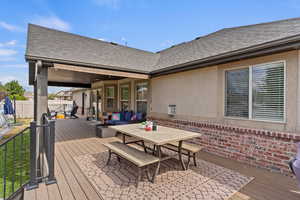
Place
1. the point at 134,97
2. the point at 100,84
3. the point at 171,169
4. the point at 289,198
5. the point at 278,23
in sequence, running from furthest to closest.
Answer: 1. the point at 100,84
2. the point at 134,97
3. the point at 278,23
4. the point at 171,169
5. the point at 289,198

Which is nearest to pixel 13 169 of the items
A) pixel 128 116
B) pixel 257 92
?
pixel 128 116

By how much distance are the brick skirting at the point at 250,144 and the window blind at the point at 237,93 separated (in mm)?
505

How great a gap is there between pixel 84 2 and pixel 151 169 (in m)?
7.39

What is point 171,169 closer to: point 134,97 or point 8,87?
point 134,97

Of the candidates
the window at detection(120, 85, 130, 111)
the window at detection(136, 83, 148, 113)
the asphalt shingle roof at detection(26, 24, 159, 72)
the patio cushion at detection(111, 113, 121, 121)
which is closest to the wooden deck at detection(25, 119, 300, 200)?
the asphalt shingle roof at detection(26, 24, 159, 72)

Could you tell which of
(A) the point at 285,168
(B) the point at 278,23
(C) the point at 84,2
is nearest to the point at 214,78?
(B) the point at 278,23

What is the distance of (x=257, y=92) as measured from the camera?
12.2 ft

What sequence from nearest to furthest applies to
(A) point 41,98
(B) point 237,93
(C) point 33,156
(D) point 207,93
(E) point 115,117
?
(C) point 33,156, (B) point 237,93, (A) point 41,98, (D) point 207,93, (E) point 115,117

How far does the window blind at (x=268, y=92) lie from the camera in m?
3.34

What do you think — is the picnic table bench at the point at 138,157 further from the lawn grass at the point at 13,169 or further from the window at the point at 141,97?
the window at the point at 141,97

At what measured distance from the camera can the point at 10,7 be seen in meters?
7.09

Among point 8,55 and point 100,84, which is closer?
point 100,84

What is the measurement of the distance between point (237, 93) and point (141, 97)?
15.8ft

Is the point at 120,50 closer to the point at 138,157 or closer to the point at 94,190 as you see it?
the point at 138,157
